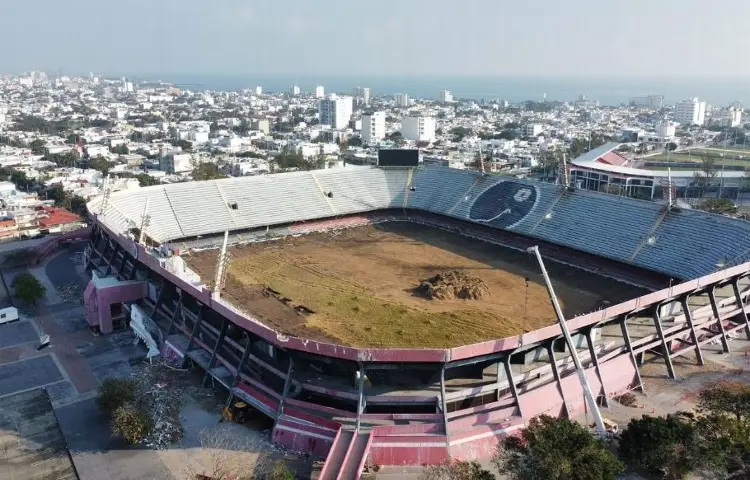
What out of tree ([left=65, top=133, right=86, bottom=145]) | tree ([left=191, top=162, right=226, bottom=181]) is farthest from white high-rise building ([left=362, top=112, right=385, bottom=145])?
tree ([left=191, top=162, right=226, bottom=181])

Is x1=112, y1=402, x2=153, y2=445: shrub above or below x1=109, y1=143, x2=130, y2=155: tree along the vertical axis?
below

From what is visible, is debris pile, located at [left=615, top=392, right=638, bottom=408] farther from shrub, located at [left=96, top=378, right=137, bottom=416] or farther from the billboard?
the billboard

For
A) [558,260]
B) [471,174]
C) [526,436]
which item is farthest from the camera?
[471,174]

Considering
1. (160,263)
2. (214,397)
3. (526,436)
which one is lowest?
(214,397)

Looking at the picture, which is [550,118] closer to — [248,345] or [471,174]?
[471,174]

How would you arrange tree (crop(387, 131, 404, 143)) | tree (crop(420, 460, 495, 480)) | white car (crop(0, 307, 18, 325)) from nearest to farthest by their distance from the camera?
tree (crop(420, 460, 495, 480)), white car (crop(0, 307, 18, 325)), tree (crop(387, 131, 404, 143))

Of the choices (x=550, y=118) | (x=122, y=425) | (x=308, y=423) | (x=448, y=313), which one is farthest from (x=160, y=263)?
(x=550, y=118)

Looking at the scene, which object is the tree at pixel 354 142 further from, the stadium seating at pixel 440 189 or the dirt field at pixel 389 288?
the dirt field at pixel 389 288

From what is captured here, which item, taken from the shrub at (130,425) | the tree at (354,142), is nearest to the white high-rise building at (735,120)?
the tree at (354,142)

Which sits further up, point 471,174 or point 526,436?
point 471,174
